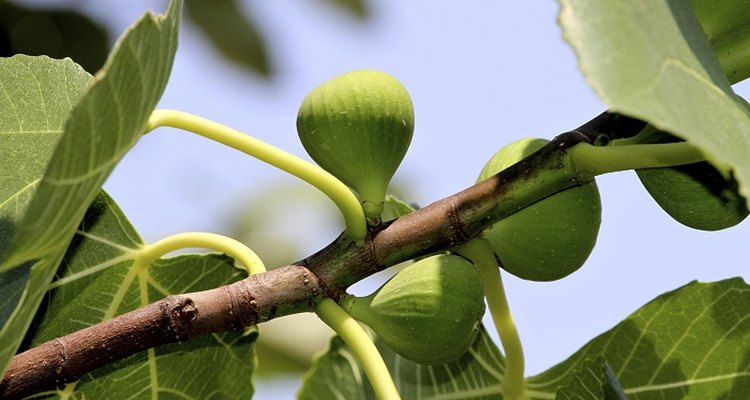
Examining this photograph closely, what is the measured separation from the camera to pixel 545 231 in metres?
0.96

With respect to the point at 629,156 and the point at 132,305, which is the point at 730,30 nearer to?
the point at 629,156

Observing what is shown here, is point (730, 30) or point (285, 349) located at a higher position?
point (285, 349)

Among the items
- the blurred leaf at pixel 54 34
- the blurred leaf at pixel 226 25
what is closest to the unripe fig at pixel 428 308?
the blurred leaf at pixel 54 34

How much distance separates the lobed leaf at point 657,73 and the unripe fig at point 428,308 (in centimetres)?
34

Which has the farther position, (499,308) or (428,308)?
(499,308)

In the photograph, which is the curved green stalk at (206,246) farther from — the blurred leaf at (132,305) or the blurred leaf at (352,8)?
the blurred leaf at (352,8)

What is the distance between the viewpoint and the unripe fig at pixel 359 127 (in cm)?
96

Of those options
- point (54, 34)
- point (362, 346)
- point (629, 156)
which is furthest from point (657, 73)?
point (54, 34)

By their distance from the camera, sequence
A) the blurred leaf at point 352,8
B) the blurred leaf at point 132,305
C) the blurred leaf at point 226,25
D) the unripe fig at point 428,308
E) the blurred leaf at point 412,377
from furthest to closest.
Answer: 1. the blurred leaf at point 352,8
2. the blurred leaf at point 226,25
3. the blurred leaf at point 412,377
4. the blurred leaf at point 132,305
5. the unripe fig at point 428,308

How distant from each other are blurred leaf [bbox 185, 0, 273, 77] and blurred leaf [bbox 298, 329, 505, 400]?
2.04m

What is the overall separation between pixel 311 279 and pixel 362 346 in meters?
0.07

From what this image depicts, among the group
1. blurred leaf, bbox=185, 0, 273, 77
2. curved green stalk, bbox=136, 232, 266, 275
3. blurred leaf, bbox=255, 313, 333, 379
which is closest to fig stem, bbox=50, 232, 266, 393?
curved green stalk, bbox=136, 232, 266, 275

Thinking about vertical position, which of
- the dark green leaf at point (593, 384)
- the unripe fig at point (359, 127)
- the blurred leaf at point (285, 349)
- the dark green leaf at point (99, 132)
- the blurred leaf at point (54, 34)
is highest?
the blurred leaf at point (54, 34)

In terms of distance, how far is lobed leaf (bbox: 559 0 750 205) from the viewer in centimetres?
55
